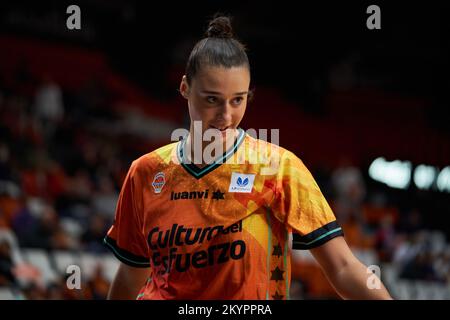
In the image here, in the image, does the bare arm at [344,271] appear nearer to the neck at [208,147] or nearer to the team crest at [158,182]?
the neck at [208,147]

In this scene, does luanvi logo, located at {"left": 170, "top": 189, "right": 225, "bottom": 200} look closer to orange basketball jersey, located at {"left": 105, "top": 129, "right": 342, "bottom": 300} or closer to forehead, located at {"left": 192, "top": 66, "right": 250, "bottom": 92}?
orange basketball jersey, located at {"left": 105, "top": 129, "right": 342, "bottom": 300}

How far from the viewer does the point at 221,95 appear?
2850mm

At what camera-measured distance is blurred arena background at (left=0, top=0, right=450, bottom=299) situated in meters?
8.92

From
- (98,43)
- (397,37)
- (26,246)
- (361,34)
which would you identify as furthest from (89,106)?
(397,37)

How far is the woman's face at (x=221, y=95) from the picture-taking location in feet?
9.34

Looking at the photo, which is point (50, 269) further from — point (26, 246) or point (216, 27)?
point (216, 27)

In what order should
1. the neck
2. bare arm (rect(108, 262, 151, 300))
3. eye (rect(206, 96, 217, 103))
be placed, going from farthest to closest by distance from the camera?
bare arm (rect(108, 262, 151, 300)), the neck, eye (rect(206, 96, 217, 103))

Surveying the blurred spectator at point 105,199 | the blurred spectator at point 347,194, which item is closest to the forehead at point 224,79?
the blurred spectator at point 105,199

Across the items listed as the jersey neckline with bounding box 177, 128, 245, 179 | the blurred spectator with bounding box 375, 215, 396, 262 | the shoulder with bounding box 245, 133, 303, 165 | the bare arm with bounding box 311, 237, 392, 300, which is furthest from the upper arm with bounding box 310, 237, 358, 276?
the blurred spectator with bounding box 375, 215, 396, 262

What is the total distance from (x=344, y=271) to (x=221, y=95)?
76 cm

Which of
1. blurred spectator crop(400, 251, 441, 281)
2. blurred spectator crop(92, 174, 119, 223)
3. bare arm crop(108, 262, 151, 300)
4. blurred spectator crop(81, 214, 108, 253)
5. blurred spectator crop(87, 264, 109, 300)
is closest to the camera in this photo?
bare arm crop(108, 262, 151, 300)

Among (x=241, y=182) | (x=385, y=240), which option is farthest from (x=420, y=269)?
(x=241, y=182)

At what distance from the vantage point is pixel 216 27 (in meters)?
3.06

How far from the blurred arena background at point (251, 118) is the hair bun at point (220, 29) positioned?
4.42m
